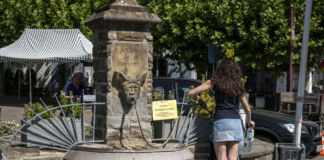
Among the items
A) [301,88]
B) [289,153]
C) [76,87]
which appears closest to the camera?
[289,153]

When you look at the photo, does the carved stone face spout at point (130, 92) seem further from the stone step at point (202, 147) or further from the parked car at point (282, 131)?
the parked car at point (282, 131)

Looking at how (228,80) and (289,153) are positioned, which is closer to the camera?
(228,80)

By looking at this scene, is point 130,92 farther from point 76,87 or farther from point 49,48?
point 49,48

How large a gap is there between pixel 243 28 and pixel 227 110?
12494 millimetres

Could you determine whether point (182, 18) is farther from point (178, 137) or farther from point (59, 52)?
point (178, 137)

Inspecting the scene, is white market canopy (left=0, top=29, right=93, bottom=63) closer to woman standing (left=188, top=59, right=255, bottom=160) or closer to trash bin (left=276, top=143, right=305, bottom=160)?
trash bin (left=276, top=143, right=305, bottom=160)

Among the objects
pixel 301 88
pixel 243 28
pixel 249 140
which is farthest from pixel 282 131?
pixel 243 28

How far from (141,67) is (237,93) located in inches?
58.7

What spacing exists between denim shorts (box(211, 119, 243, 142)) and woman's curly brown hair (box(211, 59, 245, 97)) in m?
0.35

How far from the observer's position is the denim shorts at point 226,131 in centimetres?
599

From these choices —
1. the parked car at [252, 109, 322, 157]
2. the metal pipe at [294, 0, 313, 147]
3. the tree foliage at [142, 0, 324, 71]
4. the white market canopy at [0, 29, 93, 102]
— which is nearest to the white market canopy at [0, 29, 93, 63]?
the white market canopy at [0, 29, 93, 102]

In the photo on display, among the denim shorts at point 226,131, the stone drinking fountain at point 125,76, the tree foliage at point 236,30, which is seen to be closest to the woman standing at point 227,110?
the denim shorts at point 226,131

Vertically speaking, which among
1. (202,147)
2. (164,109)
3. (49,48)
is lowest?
(202,147)

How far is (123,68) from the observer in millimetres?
6785
